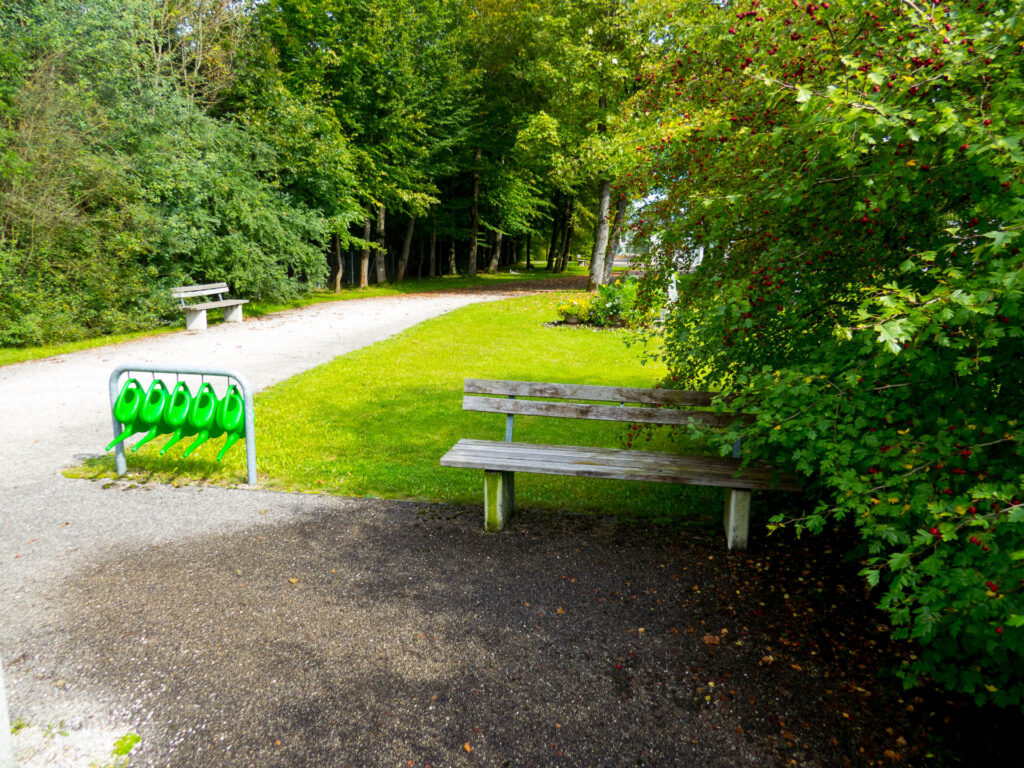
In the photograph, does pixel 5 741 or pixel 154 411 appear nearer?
pixel 5 741

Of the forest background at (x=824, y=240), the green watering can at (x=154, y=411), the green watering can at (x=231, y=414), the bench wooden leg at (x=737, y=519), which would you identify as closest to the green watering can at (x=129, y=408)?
the green watering can at (x=154, y=411)

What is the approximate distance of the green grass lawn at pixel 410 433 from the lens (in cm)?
538

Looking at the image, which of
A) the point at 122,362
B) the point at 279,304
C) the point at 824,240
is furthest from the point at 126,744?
the point at 279,304

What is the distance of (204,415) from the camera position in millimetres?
5102

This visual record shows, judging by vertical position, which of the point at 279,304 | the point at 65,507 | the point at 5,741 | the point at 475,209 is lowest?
the point at 65,507

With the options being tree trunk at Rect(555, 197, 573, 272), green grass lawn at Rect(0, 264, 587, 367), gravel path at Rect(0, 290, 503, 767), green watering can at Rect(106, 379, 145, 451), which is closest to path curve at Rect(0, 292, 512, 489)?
gravel path at Rect(0, 290, 503, 767)

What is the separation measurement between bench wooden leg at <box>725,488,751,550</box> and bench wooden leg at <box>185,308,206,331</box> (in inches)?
482

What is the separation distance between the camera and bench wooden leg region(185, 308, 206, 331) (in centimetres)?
1315

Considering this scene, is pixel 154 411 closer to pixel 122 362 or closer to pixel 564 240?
pixel 122 362

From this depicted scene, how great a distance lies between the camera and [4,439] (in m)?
6.29

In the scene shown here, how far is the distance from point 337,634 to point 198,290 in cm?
1222

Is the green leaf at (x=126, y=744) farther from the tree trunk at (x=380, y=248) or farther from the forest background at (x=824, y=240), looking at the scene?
the tree trunk at (x=380, y=248)

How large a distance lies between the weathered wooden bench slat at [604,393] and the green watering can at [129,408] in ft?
9.46

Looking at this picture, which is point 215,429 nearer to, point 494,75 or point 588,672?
point 588,672
